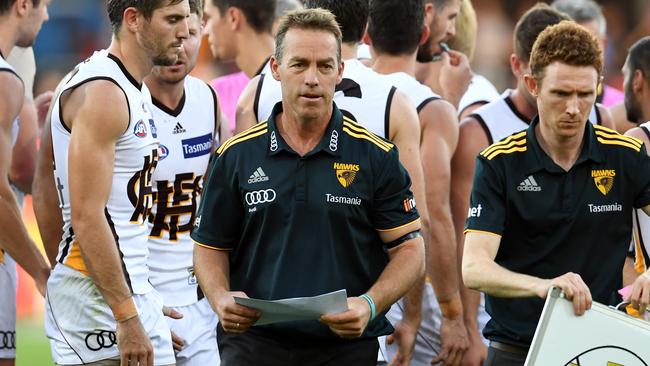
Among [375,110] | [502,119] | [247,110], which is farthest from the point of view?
[502,119]

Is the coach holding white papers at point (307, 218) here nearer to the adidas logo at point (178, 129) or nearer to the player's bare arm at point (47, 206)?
the player's bare arm at point (47, 206)

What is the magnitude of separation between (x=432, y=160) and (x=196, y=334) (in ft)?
5.08

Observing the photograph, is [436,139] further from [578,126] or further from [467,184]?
[578,126]

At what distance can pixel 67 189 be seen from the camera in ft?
15.9

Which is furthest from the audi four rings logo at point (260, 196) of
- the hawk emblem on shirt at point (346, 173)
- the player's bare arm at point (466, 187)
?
the player's bare arm at point (466, 187)

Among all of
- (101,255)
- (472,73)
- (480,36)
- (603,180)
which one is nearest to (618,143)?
(603,180)

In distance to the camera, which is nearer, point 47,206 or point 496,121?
point 47,206

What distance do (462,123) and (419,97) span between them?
1.43 feet

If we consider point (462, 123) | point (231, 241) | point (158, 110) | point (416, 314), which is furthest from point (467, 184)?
point (231, 241)

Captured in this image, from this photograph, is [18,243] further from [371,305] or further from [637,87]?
[637,87]

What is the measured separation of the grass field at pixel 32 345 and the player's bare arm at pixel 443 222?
748 cm

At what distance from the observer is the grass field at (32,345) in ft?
42.2

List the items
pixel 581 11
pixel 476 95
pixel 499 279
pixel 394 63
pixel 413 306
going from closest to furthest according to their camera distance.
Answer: pixel 499 279
pixel 413 306
pixel 394 63
pixel 476 95
pixel 581 11

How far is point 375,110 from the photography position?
568 centimetres
